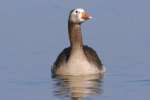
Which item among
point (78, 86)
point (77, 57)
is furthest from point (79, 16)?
point (78, 86)

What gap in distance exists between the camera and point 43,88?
1697 centimetres

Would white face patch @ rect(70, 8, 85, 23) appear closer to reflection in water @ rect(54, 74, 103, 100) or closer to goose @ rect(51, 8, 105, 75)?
goose @ rect(51, 8, 105, 75)

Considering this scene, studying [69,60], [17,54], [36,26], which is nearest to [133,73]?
[69,60]

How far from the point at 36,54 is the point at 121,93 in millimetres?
3935

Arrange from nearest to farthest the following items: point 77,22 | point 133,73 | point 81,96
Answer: point 81,96 < point 133,73 < point 77,22

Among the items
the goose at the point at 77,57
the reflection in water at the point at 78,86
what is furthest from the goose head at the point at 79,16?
the reflection in water at the point at 78,86

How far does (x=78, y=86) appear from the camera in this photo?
17250 millimetres

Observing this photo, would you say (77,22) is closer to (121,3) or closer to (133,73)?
(133,73)

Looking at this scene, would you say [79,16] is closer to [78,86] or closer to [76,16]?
[76,16]

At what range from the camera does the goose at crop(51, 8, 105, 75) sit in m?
18.8

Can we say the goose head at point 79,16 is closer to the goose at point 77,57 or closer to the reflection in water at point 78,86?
the goose at point 77,57

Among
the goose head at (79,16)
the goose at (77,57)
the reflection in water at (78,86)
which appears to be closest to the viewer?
the reflection in water at (78,86)

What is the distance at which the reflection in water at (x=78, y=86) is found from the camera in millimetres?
16391

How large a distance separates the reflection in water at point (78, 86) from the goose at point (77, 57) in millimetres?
253
